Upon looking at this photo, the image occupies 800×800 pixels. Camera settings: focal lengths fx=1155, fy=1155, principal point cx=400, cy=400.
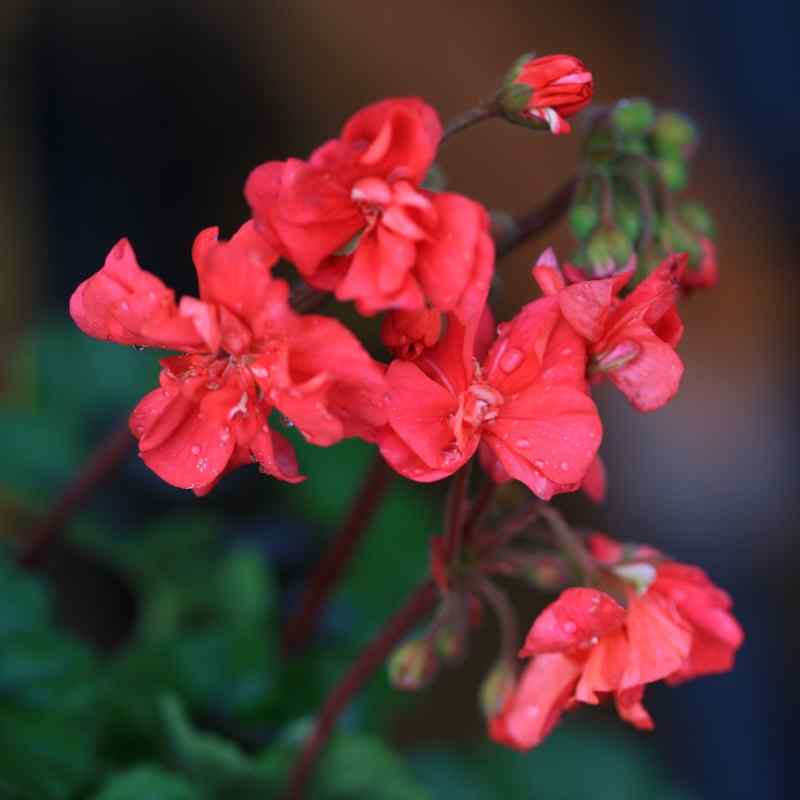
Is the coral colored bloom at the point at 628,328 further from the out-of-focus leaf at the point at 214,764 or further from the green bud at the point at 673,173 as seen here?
the out-of-focus leaf at the point at 214,764

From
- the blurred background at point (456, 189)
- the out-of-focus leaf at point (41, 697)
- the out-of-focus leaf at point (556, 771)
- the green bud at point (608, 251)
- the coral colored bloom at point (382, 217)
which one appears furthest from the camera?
the blurred background at point (456, 189)

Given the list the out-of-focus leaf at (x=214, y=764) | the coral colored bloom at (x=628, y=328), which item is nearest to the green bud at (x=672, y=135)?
the coral colored bloom at (x=628, y=328)

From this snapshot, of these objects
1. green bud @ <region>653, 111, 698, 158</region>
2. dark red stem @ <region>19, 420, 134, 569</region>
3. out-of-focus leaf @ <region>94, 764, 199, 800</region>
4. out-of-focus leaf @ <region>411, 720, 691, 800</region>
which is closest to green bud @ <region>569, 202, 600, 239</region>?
green bud @ <region>653, 111, 698, 158</region>

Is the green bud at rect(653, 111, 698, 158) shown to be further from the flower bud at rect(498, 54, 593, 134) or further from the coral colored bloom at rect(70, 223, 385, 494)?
the coral colored bloom at rect(70, 223, 385, 494)

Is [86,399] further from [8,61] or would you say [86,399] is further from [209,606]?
[8,61]

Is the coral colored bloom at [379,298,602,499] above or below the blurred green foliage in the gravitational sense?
above
